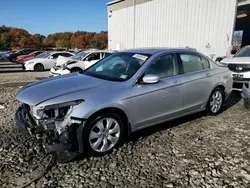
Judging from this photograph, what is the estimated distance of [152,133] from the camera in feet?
13.5

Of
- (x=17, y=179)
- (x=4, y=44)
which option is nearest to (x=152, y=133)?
(x=17, y=179)

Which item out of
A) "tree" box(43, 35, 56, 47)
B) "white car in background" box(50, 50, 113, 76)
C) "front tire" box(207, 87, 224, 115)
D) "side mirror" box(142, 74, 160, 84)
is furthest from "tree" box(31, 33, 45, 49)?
"side mirror" box(142, 74, 160, 84)

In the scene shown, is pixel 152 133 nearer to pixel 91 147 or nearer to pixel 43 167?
pixel 91 147

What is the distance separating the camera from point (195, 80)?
436 cm

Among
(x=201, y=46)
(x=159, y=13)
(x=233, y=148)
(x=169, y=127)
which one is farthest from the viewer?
(x=159, y=13)

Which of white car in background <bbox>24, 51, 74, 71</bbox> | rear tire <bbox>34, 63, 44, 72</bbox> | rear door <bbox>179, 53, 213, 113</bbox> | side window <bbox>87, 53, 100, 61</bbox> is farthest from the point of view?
rear tire <bbox>34, 63, 44, 72</bbox>

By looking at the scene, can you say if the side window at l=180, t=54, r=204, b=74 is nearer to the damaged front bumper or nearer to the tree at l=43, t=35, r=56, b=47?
the damaged front bumper

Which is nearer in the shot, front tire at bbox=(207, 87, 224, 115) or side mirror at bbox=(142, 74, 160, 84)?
side mirror at bbox=(142, 74, 160, 84)

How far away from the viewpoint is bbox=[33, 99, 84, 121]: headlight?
114 inches

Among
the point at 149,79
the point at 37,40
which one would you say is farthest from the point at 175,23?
the point at 37,40

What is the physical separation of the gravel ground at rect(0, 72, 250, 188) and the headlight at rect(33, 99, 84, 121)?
2.19ft

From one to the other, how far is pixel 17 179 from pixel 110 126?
1346 millimetres

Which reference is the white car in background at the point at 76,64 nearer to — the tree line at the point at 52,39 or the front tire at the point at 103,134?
the front tire at the point at 103,134

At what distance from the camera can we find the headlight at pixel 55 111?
9.54 ft
